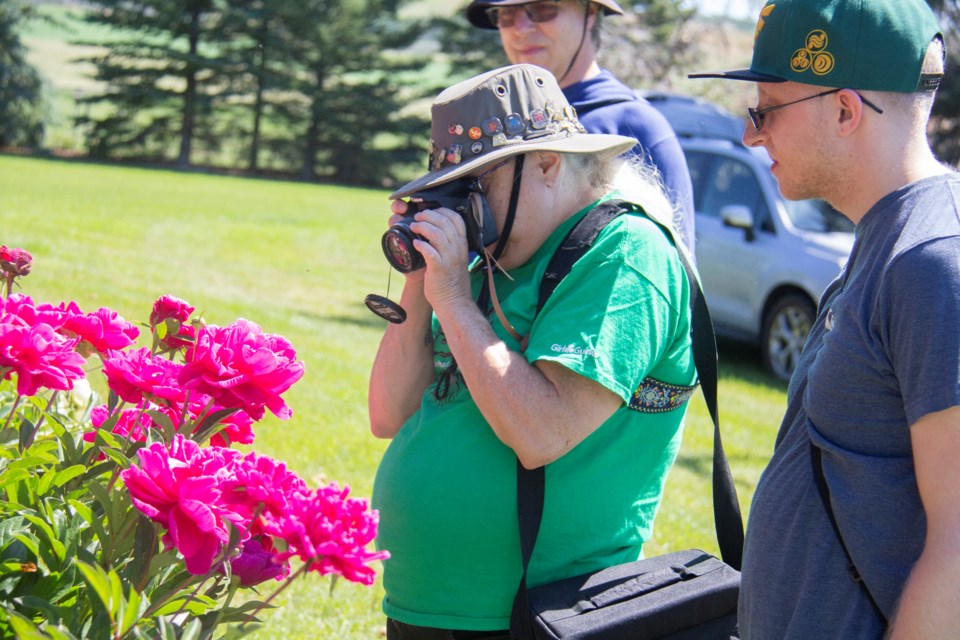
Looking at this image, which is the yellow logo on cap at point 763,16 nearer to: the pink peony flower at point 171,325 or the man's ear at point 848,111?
the man's ear at point 848,111

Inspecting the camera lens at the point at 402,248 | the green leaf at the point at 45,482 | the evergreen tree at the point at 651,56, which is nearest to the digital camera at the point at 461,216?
the camera lens at the point at 402,248

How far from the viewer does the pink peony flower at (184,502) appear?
1.40 meters

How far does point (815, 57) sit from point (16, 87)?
35685 mm

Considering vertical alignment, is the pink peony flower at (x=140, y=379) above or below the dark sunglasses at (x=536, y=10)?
below

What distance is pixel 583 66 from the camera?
377cm

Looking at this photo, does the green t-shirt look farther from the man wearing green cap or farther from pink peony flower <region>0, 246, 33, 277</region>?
pink peony flower <region>0, 246, 33, 277</region>

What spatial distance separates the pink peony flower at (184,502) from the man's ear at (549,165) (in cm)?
104

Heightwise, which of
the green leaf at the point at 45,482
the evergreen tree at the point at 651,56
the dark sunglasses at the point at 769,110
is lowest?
the green leaf at the point at 45,482

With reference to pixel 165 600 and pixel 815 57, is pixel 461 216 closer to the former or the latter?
pixel 815 57

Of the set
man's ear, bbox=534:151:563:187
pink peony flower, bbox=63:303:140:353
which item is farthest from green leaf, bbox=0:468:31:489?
man's ear, bbox=534:151:563:187

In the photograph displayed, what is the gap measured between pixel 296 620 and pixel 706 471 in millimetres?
3242

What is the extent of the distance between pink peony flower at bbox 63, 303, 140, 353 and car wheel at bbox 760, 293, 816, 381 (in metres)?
7.47

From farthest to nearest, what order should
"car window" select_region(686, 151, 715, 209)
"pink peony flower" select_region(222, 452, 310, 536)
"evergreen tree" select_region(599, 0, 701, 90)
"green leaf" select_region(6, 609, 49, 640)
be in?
1. "evergreen tree" select_region(599, 0, 701, 90)
2. "car window" select_region(686, 151, 715, 209)
3. "pink peony flower" select_region(222, 452, 310, 536)
4. "green leaf" select_region(6, 609, 49, 640)

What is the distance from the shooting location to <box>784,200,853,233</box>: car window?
9.09 metres
